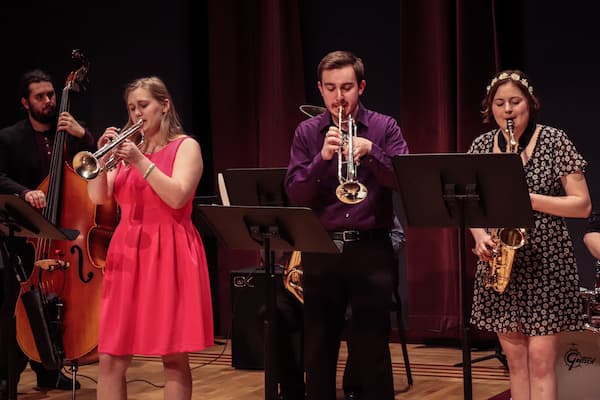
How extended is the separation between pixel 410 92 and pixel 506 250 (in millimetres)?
3277

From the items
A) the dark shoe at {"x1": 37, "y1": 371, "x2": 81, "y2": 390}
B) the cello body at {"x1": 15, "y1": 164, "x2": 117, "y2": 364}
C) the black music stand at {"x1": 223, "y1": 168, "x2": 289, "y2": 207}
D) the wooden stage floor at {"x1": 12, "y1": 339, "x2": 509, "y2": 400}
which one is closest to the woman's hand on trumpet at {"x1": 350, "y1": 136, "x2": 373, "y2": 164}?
the black music stand at {"x1": 223, "y1": 168, "x2": 289, "y2": 207}

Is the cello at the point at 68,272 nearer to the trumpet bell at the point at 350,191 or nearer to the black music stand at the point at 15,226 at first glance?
the black music stand at the point at 15,226

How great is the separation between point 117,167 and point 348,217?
100 centimetres

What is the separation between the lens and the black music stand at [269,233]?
3.17m

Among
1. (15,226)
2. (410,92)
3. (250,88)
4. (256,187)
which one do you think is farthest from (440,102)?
(15,226)

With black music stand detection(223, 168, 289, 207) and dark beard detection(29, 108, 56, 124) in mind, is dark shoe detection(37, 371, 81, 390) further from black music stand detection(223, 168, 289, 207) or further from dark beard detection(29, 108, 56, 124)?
black music stand detection(223, 168, 289, 207)

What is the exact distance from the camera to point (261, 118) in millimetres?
7078

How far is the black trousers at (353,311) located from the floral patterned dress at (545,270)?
0.44 metres

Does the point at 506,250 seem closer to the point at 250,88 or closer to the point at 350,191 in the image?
the point at 350,191

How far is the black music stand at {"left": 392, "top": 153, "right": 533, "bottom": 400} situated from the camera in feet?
10.0

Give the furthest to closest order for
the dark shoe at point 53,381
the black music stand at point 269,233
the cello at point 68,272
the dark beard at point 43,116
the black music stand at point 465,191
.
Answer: the dark shoe at point 53,381
the dark beard at point 43,116
the cello at point 68,272
the black music stand at point 269,233
the black music stand at point 465,191

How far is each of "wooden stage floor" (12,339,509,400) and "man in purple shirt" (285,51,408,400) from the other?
162cm

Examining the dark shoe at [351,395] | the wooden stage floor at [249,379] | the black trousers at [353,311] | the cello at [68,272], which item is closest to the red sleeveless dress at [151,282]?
the black trousers at [353,311]

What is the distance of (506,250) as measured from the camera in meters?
3.42
